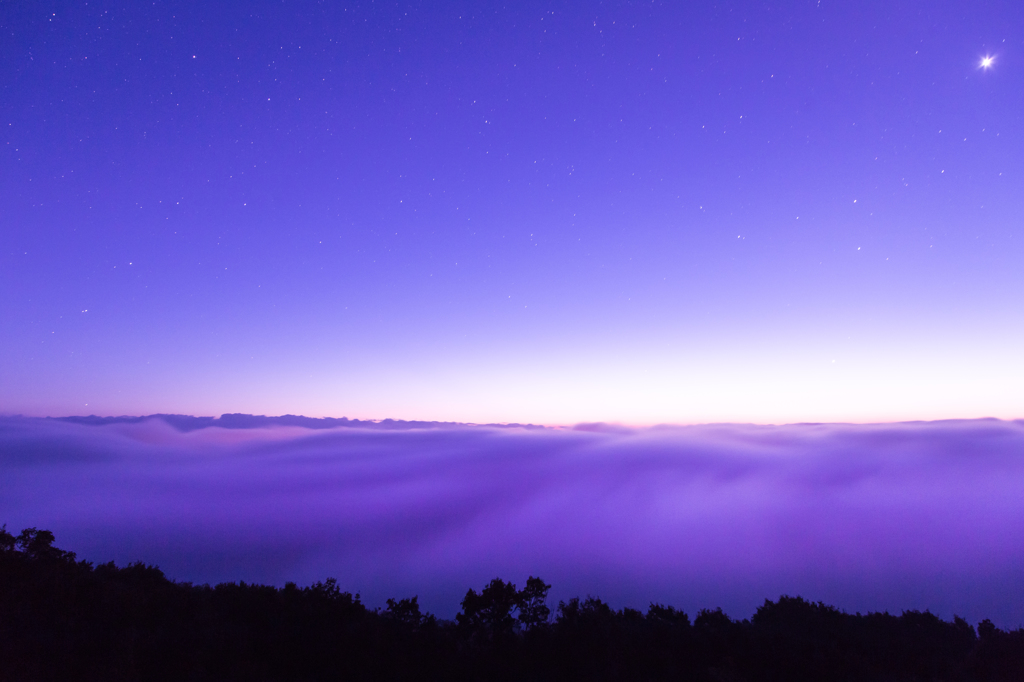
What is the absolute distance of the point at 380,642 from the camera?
34.9 feet

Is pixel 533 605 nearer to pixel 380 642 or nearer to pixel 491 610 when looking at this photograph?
pixel 491 610

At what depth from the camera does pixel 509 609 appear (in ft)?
45.4

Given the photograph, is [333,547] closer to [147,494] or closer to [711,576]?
[147,494]

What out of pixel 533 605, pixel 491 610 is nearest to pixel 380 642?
pixel 491 610

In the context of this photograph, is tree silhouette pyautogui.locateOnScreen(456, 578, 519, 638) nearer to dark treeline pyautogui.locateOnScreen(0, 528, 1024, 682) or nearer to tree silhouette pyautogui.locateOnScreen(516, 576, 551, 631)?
dark treeline pyautogui.locateOnScreen(0, 528, 1024, 682)

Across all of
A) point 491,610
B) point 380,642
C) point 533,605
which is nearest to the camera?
point 380,642

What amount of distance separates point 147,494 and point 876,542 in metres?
251

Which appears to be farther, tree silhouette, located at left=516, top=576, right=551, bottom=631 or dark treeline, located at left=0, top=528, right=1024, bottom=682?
tree silhouette, located at left=516, top=576, right=551, bottom=631

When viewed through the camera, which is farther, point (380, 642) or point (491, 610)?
point (491, 610)

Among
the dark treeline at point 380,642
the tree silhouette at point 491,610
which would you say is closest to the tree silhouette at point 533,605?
the dark treeline at point 380,642

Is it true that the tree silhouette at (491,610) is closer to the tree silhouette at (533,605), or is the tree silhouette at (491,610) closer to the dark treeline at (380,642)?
the dark treeline at (380,642)

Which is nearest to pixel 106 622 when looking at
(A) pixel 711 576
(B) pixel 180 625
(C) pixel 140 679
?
(B) pixel 180 625

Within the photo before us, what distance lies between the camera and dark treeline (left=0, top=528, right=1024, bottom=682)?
→ 899cm

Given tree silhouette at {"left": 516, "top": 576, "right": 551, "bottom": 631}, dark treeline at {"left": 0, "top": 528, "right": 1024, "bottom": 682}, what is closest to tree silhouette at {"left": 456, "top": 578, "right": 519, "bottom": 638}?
dark treeline at {"left": 0, "top": 528, "right": 1024, "bottom": 682}
